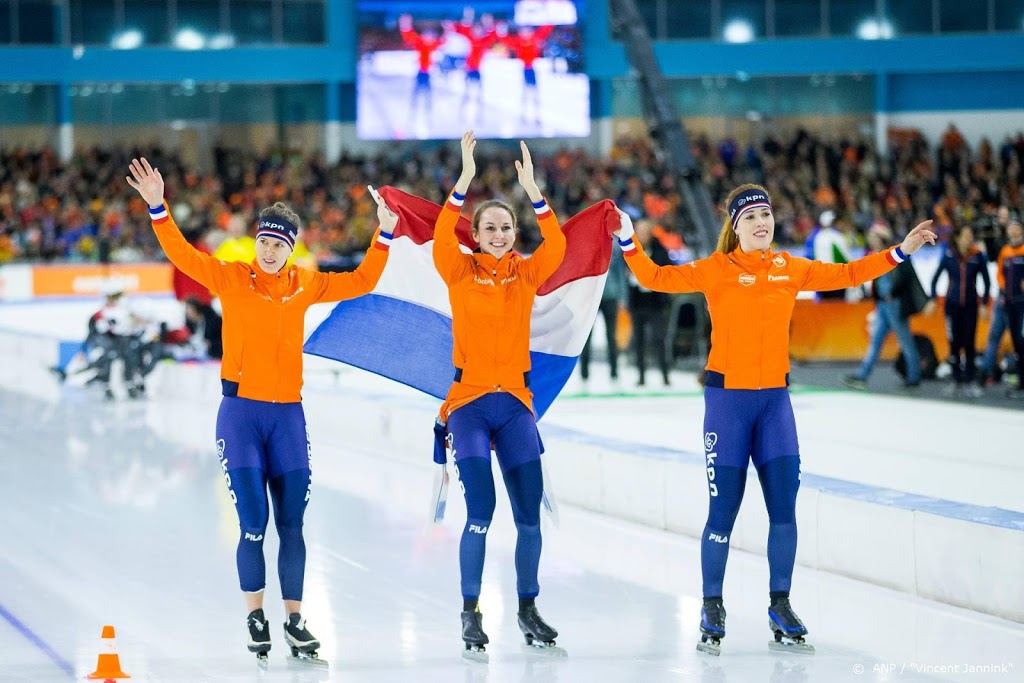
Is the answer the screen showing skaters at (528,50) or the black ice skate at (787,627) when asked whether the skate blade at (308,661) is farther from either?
the screen showing skaters at (528,50)

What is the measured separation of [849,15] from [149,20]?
56.0 ft

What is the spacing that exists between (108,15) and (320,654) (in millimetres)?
34009

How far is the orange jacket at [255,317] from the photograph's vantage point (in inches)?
235

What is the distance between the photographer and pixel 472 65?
3750cm

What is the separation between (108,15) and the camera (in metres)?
37.7

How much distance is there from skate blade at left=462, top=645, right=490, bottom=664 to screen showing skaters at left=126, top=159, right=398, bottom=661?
1.92 ft

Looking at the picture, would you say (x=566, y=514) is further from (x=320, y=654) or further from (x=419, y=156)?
(x=419, y=156)

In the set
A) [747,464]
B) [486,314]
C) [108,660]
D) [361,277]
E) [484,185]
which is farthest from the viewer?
[484,185]

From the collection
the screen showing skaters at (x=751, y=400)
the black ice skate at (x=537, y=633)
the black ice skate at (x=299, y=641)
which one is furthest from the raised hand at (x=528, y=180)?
the black ice skate at (x=299, y=641)

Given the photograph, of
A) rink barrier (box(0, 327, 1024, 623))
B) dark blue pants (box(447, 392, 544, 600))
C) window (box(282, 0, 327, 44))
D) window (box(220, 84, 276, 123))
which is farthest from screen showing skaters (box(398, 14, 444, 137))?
dark blue pants (box(447, 392, 544, 600))

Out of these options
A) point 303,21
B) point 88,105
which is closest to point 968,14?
point 303,21

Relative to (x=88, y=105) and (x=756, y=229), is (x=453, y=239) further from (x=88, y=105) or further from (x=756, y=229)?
(x=88, y=105)

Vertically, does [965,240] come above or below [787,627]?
above

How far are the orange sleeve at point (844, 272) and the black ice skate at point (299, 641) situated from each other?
7.91 ft
